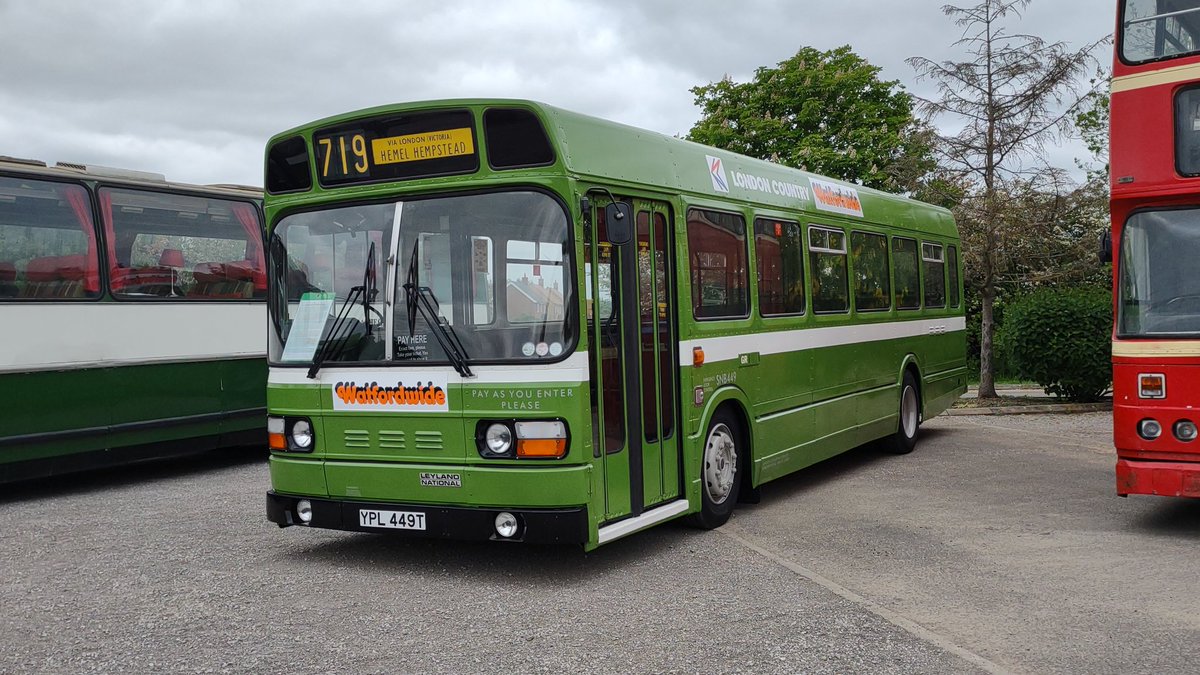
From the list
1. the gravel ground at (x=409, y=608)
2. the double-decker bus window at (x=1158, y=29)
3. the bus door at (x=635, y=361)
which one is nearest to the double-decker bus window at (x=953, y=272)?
the double-decker bus window at (x=1158, y=29)

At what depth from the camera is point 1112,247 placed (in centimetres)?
862

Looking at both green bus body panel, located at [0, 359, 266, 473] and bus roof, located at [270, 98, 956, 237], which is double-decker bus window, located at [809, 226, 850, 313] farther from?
green bus body panel, located at [0, 359, 266, 473]

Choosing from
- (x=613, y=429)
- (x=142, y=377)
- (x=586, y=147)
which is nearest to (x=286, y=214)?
(x=586, y=147)

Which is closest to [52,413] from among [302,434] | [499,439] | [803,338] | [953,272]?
[302,434]

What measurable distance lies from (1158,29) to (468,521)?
242 inches

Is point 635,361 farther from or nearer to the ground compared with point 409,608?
farther from the ground

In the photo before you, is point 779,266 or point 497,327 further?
point 779,266

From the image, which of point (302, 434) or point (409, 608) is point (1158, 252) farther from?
point (302, 434)

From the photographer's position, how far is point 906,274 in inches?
522

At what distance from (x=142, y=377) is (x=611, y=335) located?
637cm

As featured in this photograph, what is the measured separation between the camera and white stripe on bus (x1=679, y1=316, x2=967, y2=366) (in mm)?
8484

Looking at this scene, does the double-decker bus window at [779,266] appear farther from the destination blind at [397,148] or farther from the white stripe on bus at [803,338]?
the destination blind at [397,148]

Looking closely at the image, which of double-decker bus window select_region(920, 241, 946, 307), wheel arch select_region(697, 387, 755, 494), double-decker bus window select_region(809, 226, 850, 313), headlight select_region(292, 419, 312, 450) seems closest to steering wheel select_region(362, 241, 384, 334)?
headlight select_region(292, 419, 312, 450)

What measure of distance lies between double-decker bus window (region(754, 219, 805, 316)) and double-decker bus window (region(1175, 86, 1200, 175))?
10.2 ft
